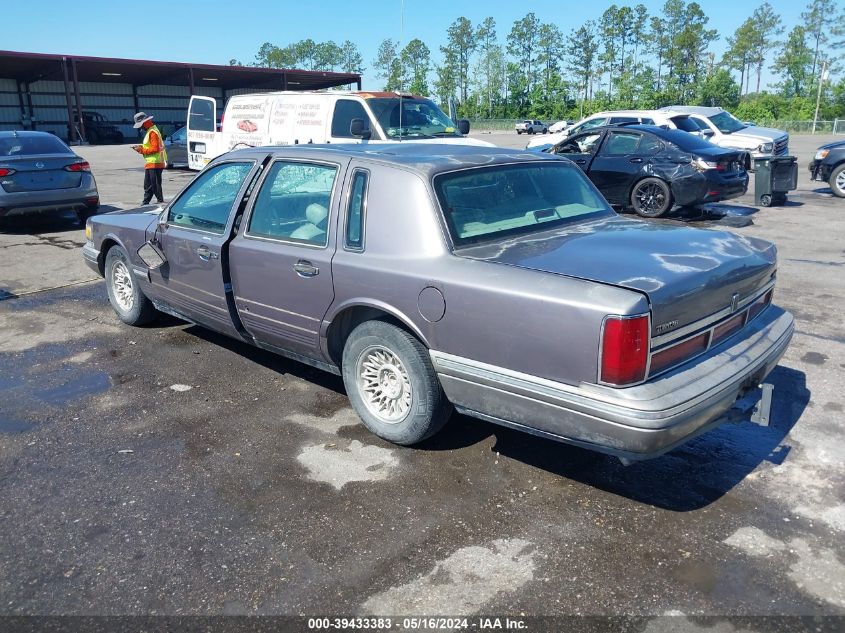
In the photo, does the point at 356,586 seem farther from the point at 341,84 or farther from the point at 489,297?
the point at 341,84

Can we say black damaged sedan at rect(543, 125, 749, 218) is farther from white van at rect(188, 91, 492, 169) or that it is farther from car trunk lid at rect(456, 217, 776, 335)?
car trunk lid at rect(456, 217, 776, 335)

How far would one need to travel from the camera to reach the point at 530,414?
3334mm

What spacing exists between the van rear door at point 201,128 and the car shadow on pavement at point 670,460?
13.7 meters

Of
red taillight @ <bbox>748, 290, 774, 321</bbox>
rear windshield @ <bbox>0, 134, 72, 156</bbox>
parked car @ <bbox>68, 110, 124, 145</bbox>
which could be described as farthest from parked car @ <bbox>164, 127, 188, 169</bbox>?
parked car @ <bbox>68, 110, 124, 145</bbox>

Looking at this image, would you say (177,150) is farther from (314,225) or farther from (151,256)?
(314,225)

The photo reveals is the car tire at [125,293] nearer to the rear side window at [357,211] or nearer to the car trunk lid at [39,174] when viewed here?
the rear side window at [357,211]

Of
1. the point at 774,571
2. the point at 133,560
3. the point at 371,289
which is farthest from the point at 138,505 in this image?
the point at 774,571

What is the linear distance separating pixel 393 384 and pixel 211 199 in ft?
7.01

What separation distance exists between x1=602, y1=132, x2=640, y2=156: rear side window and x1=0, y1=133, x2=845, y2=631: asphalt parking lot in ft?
23.0

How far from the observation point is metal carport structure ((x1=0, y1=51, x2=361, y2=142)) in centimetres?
4194

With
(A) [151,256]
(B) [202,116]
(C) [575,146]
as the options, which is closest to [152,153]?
(B) [202,116]

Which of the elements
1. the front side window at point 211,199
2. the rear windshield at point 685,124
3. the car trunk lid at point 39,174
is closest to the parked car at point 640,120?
the rear windshield at point 685,124

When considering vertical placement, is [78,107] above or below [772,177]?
above

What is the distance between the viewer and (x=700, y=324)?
11.2 feet
